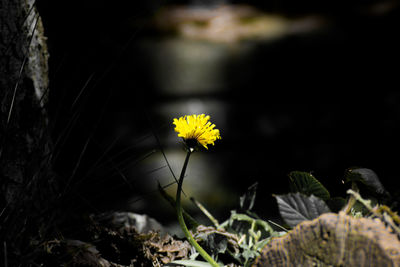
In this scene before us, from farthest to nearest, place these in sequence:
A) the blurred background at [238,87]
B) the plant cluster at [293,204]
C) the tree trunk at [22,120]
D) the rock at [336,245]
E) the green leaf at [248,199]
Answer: the blurred background at [238,87] → the green leaf at [248,199] → the tree trunk at [22,120] → the plant cluster at [293,204] → the rock at [336,245]

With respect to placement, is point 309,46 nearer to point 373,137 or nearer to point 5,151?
point 373,137

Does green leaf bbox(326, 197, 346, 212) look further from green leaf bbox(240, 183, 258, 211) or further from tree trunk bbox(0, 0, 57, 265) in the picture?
tree trunk bbox(0, 0, 57, 265)

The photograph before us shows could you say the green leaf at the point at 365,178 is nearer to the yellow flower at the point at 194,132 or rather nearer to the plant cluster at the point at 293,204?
the plant cluster at the point at 293,204

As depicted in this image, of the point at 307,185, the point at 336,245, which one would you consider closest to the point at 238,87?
the point at 307,185

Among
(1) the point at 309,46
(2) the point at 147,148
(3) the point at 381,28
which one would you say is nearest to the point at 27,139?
(2) the point at 147,148

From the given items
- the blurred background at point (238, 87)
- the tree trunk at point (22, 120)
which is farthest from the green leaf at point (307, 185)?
the blurred background at point (238, 87)

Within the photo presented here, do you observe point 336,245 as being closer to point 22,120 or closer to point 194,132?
point 194,132

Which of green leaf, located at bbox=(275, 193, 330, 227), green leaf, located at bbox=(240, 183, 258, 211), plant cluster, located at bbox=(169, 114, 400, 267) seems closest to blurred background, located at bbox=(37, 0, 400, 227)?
green leaf, located at bbox=(240, 183, 258, 211)
